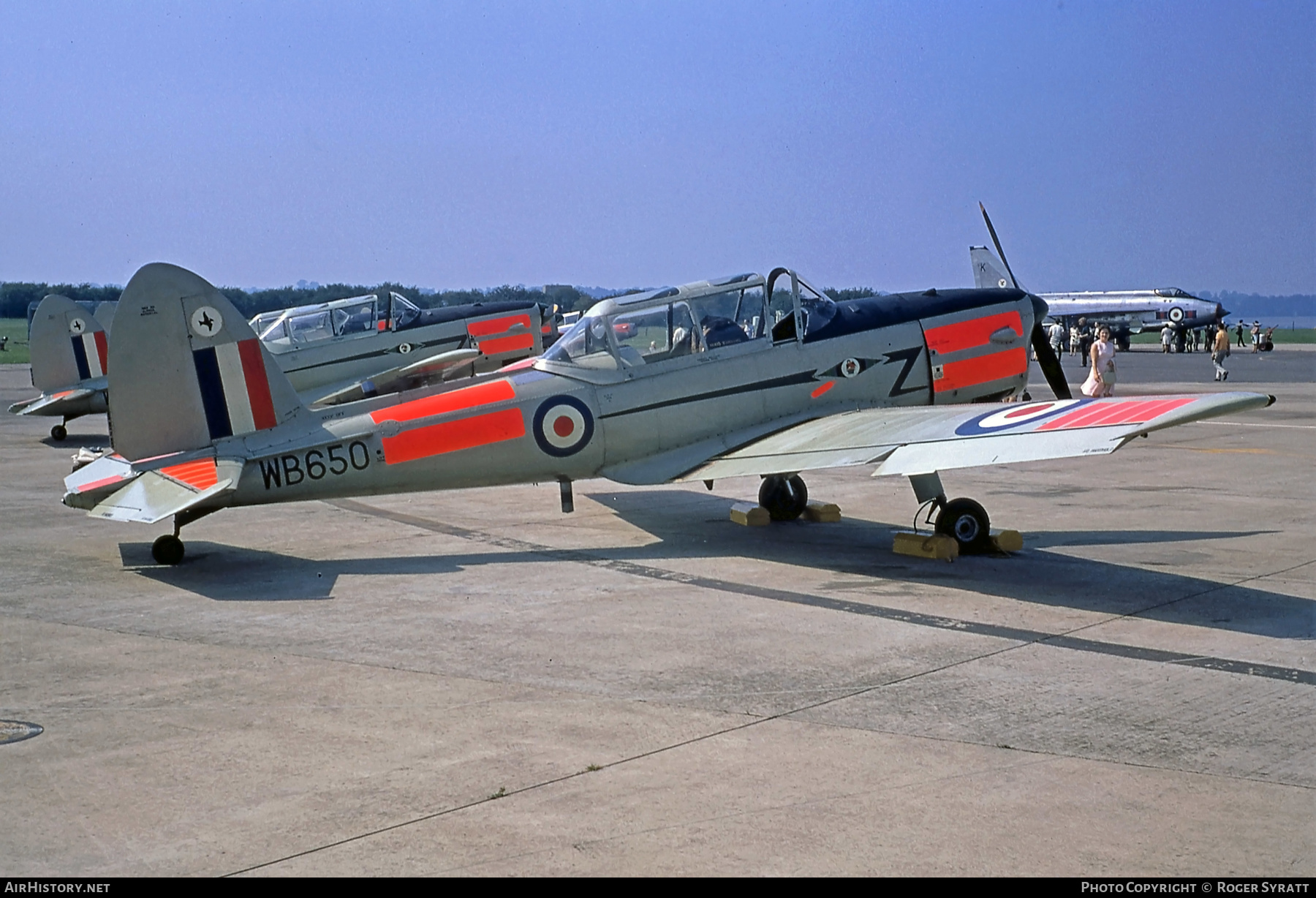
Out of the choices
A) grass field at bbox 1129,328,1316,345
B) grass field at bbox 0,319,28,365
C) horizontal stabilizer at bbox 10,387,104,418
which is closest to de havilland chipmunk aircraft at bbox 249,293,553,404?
horizontal stabilizer at bbox 10,387,104,418

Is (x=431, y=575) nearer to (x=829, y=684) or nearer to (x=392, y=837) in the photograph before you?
(x=829, y=684)

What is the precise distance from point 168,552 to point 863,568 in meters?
5.65

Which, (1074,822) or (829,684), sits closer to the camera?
(1074,822)

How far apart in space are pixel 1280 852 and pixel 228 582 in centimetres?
761

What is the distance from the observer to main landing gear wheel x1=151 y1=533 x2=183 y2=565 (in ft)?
34.0

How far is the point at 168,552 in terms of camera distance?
10367 mm

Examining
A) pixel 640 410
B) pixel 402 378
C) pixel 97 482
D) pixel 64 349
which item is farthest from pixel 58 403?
pixel 640 410

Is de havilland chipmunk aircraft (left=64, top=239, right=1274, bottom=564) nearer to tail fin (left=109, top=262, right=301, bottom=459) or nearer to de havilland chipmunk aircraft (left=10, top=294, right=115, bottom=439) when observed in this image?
tail fin (left=109, top=262, right=301, bottom=459)

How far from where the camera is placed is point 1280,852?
14.5ft

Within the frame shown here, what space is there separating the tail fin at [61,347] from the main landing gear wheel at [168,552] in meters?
15.8

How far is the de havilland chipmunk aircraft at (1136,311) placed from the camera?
65.9 meters

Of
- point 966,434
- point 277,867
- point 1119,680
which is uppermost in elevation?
point 966,434
